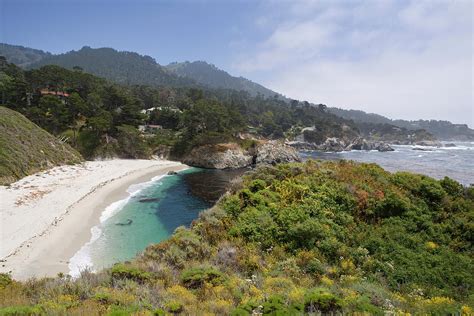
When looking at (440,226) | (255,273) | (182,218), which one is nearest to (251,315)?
(255,273)

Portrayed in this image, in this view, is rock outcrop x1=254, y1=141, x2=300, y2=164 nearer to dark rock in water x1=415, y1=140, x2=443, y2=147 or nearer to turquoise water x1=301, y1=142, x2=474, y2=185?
turquoise water x1=301, y1=142, x2=474, y2=185

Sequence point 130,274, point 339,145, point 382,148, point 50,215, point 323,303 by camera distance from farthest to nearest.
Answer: point 339,145 → point 382,148 → point 50,215 → point 130,274 → point 323,303

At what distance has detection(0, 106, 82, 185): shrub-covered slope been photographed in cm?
3333

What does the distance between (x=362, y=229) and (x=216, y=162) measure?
53.3 metres

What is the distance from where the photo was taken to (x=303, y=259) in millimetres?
10766

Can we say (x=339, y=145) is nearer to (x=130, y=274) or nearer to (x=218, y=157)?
(x=218, y=157)

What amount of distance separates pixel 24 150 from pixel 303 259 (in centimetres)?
4230

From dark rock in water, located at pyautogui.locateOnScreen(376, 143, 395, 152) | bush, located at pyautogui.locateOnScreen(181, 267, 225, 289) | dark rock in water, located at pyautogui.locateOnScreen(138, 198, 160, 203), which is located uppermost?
dark rock in water, located at pyautogui.locateOnScreen(376, 143, 395, 152)

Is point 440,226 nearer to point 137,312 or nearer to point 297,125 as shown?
point 137,312

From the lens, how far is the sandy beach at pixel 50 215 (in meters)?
16.9

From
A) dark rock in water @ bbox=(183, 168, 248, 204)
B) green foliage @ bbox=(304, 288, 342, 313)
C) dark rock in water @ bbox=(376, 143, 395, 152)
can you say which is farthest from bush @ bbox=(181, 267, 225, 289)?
dark rock in water @ bbox=(376, 143, 395, 152)

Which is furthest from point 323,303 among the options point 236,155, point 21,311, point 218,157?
point 236,155

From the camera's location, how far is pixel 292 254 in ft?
37.2

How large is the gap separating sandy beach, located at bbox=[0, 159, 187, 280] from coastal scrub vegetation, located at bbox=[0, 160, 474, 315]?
25.4ft
